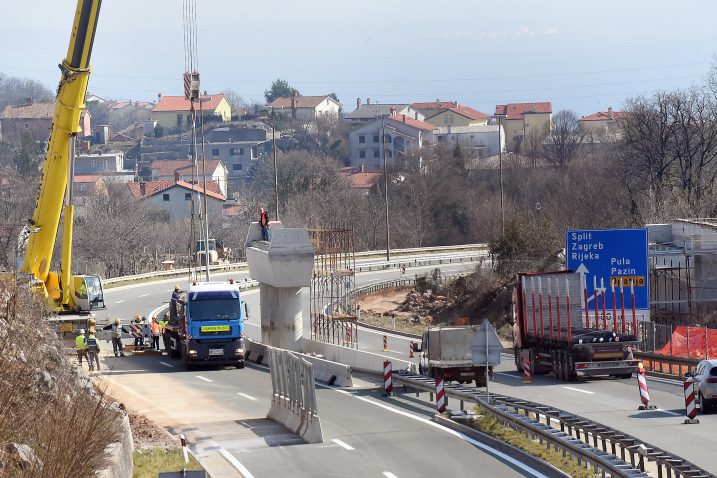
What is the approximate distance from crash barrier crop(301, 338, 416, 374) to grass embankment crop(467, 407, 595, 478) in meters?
7.66

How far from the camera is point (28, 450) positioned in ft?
42.5

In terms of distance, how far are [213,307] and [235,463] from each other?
18.0 metres

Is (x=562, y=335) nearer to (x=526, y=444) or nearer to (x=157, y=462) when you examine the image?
(x=526, y=444)

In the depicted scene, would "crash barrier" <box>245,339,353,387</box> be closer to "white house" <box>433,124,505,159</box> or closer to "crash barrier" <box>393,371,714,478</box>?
"crash barrier" <box>393,371,714,478</box>

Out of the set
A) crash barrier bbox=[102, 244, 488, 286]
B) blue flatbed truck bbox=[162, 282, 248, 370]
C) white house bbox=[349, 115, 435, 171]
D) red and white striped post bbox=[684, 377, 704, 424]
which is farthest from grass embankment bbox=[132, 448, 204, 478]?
white house bbox=[349, 115, 435, 171]

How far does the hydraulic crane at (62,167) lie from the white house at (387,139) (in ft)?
452

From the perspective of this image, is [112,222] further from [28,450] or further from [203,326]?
[28,450]

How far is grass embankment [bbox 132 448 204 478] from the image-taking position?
18.6 meters

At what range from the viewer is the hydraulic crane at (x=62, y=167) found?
35.6 metres

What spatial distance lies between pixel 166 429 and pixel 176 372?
43.8 ft

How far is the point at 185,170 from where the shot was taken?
179250 millimetres

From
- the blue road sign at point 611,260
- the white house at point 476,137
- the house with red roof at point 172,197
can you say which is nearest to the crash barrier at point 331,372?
the blue road sign at point 611,260

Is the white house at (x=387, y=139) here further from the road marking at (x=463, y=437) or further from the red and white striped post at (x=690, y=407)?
the red and white striped post at (x=690, y=407)

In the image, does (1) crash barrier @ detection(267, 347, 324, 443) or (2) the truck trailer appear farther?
(2) the truck trailer
